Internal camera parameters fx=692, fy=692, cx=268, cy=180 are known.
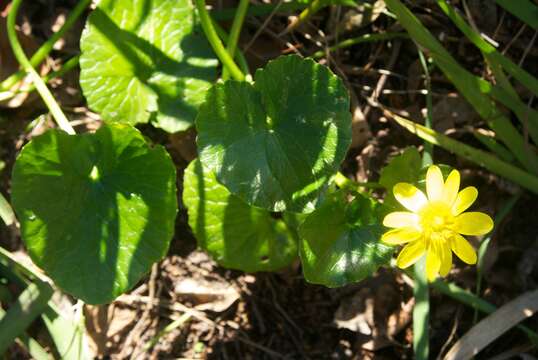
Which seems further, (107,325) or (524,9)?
(107,325)

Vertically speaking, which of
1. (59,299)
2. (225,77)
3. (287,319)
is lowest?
(287,319)

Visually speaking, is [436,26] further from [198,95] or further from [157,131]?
[157,131]

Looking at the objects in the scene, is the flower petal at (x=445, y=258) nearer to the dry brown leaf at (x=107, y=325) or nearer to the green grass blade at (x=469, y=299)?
the green grass blade at (x=469, y=299)

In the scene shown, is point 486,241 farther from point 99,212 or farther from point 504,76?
point 99,212

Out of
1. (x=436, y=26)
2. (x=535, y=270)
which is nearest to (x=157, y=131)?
(x=436, y=26)

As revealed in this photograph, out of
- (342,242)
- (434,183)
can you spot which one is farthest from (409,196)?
(342,242)

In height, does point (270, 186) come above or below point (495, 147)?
above

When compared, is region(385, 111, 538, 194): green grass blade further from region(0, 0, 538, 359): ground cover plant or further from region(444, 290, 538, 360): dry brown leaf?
region(444, 290, 538, 360): dry brown leaf
